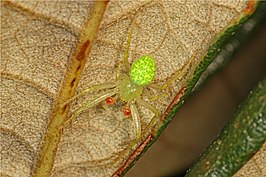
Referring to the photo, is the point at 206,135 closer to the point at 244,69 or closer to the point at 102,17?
the point at 244,69

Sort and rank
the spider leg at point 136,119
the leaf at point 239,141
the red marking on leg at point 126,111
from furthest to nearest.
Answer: the red marking on leg at point 126,111 < the spider leg at point 136,119 < the leaf at point 239,141

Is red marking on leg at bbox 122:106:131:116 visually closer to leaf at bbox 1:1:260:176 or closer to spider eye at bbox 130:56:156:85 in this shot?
leaf at bbox 1:1:260:176

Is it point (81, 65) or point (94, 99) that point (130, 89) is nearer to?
point (94, 99)

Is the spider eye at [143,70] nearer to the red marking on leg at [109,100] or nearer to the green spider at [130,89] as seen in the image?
the green spider at [130,89]

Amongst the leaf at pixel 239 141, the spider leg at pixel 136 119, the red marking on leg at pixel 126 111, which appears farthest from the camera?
the red marking on leg at pixel 126 111

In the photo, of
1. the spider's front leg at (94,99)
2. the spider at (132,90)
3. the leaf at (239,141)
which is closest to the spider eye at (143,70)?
the spider at (132,90)

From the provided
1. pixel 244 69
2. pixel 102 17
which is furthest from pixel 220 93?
pixel 102 17
